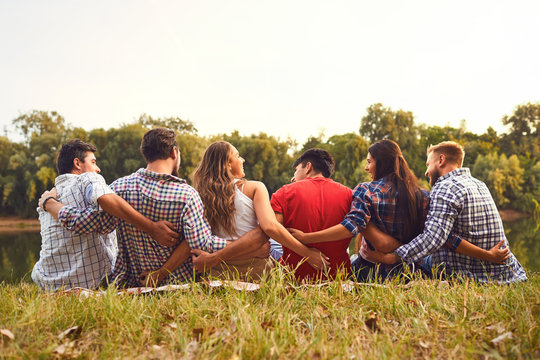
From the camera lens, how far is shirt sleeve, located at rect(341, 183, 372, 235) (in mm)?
3152

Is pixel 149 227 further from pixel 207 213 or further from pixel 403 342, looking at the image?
pixel 403 342

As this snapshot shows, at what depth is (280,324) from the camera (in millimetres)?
2006

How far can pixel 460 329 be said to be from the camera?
6.52ft

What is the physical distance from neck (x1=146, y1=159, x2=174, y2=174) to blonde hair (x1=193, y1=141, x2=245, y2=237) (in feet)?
0.86

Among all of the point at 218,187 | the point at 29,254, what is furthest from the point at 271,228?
the point at 29,254

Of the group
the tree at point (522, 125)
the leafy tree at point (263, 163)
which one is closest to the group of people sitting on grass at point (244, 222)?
the leafy tree at point (263, 163)

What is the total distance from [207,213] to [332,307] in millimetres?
1228

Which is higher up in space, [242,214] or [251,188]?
[251,188]

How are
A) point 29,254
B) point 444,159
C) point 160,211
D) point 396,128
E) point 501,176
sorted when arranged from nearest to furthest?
1. point 160,211
2. point 444,159
3. point 29,254
4. point 501,176
5. point 396,128

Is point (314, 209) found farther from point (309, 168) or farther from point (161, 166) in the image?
point (161, 166)

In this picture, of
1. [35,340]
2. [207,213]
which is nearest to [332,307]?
[207,213]

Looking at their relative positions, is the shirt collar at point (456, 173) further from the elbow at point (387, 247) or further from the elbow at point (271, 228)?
the elbow at point (271, 228)

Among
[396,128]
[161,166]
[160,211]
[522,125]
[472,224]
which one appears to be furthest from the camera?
[522,125]

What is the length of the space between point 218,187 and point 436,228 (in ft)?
5.39
